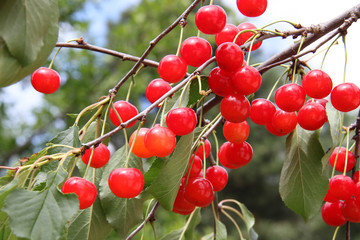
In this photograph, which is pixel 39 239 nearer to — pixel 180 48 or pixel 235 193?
pixel 180 48

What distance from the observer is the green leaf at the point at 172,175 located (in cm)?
64

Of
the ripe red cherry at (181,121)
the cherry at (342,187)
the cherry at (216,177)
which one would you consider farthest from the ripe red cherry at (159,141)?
the cherry at (342,187)

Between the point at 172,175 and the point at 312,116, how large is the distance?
249 millimetres

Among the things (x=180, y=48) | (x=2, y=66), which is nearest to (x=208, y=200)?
(x=180, y=48)

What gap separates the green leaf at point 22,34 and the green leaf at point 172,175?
27 cm

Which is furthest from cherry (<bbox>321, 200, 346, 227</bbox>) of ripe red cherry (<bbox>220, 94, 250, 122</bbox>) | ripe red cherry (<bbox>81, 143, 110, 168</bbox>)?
ripe red cherry (<bbox>81, 143, 110, 168</bbox>)

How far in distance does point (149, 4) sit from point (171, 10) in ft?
0.92

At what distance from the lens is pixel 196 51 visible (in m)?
0.70

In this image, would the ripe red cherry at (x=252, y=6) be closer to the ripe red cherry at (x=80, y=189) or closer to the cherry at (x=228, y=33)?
the cherry at (x=228, y=33)

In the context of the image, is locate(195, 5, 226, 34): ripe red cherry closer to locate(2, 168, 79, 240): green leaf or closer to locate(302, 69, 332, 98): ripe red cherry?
locate(302, 69, 332, 98): ripe red cherry

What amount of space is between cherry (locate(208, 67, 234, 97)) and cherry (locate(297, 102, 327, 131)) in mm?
137

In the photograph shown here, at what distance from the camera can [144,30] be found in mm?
5301

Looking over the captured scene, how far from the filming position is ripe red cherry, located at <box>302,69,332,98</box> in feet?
2.23

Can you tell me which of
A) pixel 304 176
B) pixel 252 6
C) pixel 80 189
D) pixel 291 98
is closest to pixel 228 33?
pixel 252 6
